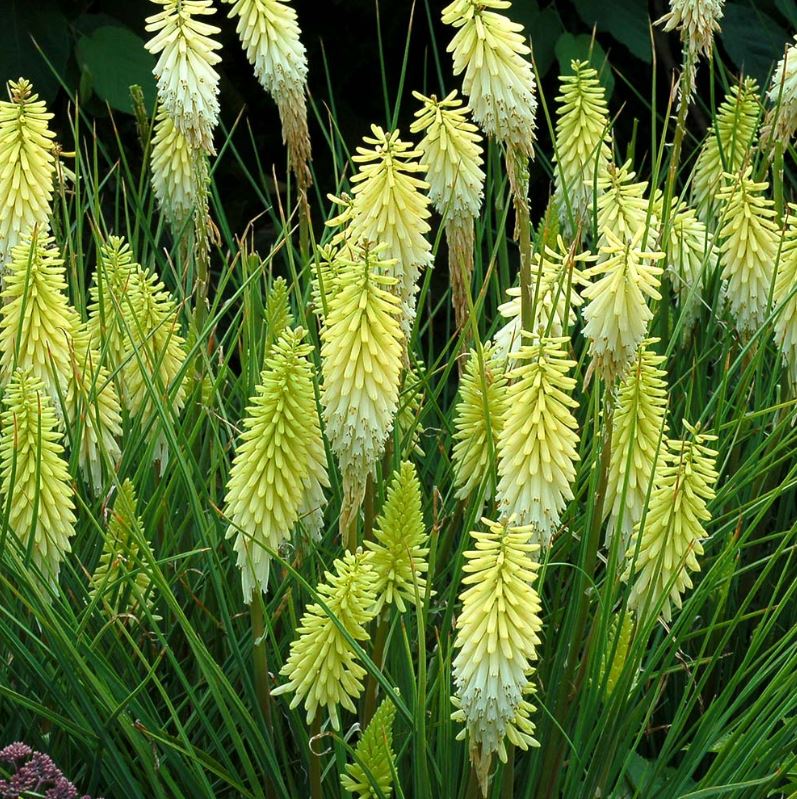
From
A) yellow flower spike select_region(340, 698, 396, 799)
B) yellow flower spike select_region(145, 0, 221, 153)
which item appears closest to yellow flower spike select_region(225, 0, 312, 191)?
yellow flower spike select_region(145, 0, 221, 153)

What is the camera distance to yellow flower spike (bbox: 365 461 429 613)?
→ 229cm

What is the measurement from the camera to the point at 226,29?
19.7 ft

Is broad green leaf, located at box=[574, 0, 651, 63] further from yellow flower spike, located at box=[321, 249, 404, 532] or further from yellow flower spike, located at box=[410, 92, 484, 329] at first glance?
yellow flower spike, located at box=[321, 249, 404, 532]

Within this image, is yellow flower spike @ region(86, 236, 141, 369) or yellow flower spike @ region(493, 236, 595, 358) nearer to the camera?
yellow flower spike @ region(493, 236, 595, 358)

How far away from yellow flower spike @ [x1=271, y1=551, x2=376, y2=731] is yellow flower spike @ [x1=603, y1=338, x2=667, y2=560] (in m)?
0.56

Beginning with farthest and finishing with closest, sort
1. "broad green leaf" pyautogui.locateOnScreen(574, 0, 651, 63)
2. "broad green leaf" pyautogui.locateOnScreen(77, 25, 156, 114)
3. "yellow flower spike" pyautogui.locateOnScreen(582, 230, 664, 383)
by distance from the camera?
1. "broad green leaf" pyautogui.locateOnScreen(574, 0, 651, 63)
2. "broad green leaf" pyautogui.locateOnScreen(77, 25, 156, 114)
3. "yellow flower spike" pyautogui.locateOnScreen(582, 230, 664, 383)

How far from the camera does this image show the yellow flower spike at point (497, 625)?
209 cm

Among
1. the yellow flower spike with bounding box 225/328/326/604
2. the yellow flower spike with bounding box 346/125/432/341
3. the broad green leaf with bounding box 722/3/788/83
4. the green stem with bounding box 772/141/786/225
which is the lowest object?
the yellow flower spike with bounding box 225/328/326/604

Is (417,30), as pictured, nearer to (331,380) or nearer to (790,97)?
(790,97)

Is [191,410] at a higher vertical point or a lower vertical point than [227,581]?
higher

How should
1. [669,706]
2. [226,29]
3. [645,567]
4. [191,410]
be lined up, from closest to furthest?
[645,567]
[191,410]
[669,706]
[226,29]

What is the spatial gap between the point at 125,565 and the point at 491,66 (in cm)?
127

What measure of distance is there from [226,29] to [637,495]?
4092 mm

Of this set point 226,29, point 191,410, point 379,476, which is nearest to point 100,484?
point 191,410
